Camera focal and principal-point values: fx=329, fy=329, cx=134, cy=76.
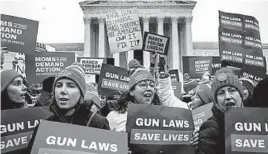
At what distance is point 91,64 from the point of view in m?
9.53

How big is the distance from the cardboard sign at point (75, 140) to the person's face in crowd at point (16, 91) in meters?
1.18

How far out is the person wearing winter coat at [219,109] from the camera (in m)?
3.11

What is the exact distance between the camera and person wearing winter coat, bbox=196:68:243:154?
3113 millimetres

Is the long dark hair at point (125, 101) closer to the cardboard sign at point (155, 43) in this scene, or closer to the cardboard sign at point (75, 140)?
the cardboard sign at point (75, 140)

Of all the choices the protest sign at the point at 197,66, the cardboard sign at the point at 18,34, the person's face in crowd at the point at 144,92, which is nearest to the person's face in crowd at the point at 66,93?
the person's face in crowd at the point at 144,92

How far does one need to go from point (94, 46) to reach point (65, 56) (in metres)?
42.8

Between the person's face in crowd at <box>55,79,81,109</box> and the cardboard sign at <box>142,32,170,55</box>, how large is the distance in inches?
152

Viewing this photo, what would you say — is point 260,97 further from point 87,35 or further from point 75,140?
point 87,35

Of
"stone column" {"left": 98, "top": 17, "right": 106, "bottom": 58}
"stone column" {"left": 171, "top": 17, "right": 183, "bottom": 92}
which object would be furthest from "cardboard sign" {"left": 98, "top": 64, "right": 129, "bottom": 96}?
"stone column" {"left": 98, "top": 17, "right": 106, "bottom": 58}

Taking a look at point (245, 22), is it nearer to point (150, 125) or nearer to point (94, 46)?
point (150, 125)

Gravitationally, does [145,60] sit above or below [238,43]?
above

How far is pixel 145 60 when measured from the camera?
47.5m

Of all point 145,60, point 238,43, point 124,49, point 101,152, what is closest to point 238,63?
point 238,43

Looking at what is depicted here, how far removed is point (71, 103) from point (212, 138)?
4.61ft
